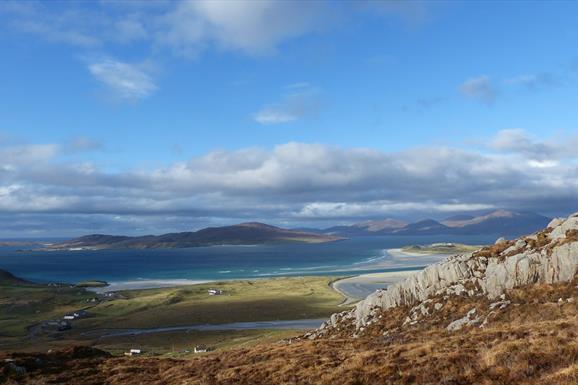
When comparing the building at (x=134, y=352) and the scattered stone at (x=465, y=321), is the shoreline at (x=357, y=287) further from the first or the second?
the scattered stone at (x=465, y=321)

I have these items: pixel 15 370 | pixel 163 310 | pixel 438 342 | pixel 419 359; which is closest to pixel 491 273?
pixel 438 342

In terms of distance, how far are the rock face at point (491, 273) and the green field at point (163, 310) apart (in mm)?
38485

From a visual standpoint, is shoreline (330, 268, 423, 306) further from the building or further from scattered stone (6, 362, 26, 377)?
scattered stone (6, 362, 26, 377)

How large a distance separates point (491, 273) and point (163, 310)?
117m

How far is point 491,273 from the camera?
39031 millimetres

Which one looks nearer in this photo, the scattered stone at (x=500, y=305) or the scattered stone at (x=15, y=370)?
the scattered stone at (x=15, y=370)

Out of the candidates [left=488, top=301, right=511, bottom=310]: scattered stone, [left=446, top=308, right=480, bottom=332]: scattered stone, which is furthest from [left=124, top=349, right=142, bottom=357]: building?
[left=488, top=301, right=511, bottom=310]: scattered stone

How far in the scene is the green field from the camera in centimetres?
9494

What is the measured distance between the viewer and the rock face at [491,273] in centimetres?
3612

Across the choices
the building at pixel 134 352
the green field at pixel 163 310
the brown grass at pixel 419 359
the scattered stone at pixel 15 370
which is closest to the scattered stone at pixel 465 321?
the brown grass at pixel 419 359

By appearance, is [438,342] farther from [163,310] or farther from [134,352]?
[163,310]

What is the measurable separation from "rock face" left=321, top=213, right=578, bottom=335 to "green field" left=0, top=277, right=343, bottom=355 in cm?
3848

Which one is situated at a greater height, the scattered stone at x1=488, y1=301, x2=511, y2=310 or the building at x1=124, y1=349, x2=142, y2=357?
the scattered stone at x1=488, y1=301, x2=511, y2=310

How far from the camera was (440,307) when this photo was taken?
128 feet
